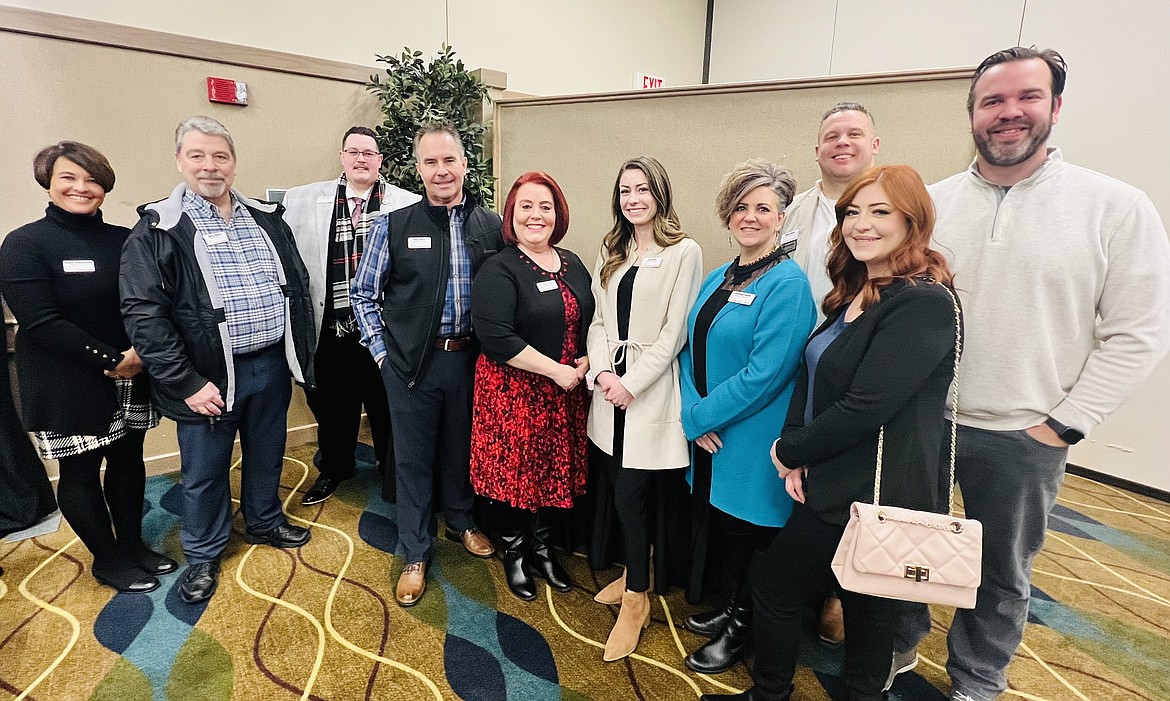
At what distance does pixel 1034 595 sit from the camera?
2.46 metres

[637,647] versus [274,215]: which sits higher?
[274,215]

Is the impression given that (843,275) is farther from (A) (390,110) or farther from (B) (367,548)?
(A) (390,110)

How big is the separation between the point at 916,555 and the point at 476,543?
183 centimetres

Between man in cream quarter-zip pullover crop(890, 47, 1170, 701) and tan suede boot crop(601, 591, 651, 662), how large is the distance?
1088 mm

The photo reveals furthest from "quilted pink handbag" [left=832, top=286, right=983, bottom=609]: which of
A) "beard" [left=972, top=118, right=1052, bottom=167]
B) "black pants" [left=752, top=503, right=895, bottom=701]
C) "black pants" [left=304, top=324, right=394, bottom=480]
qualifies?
"black pants" [left=304, top=324, right=394, bottom=480]

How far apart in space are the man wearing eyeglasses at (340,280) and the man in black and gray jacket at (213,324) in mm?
405

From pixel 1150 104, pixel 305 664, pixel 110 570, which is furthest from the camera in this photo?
pixel 1150 104

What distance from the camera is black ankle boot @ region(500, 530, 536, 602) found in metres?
2.27

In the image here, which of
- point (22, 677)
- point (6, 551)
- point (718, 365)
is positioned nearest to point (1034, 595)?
point (718, 365)

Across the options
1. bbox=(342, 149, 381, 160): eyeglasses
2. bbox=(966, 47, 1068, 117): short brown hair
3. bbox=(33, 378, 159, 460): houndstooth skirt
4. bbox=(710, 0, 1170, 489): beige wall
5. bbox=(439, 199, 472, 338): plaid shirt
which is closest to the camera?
bbox=(966, 47, 1068, 117): short brown hair

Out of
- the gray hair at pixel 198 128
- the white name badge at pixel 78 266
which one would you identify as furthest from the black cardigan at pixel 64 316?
the gray hair at pixel 198 128

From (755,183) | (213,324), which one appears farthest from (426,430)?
(755,183)

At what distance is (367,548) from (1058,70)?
9.96ft

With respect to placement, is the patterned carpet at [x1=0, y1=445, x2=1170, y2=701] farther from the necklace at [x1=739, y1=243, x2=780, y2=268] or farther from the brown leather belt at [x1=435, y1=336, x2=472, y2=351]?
the necklace at [x1=739, y1=243, x2=780, y2=268]
